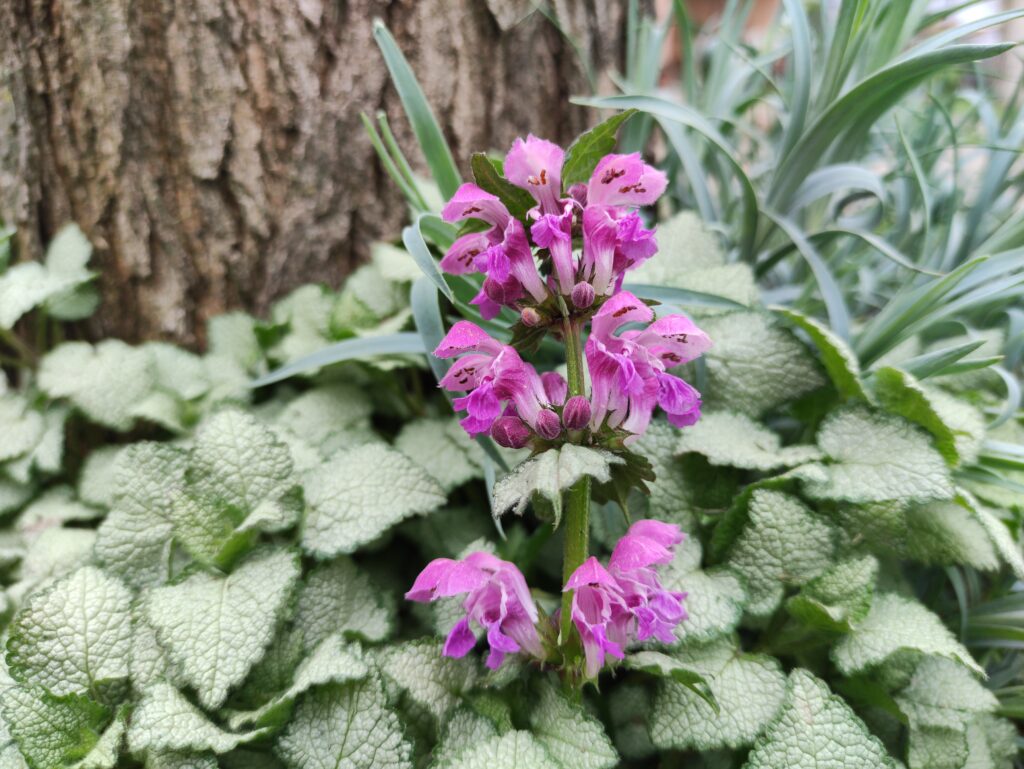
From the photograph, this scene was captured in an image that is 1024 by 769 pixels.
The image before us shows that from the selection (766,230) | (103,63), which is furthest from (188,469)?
(766,230)

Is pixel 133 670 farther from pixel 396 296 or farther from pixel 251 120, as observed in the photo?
pixel 251 120

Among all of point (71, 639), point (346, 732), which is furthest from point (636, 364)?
point (71, 639)

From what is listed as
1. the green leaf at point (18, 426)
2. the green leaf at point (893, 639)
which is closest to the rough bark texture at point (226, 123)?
the green leaf at point (18, 426)

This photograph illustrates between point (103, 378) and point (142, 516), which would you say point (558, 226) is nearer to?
point (142, 516)

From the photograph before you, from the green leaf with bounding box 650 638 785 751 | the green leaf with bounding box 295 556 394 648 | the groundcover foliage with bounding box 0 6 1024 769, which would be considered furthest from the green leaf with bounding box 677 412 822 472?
the green leaf with bounding box 295 556 394 648

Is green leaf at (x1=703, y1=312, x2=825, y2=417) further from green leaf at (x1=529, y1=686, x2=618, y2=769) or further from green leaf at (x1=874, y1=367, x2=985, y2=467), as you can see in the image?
green leaf at (x1=529, y1=686, x2=618, y2=769)

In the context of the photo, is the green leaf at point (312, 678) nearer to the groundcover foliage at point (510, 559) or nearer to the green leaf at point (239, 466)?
the groundcover foliage at point (510, 559)
